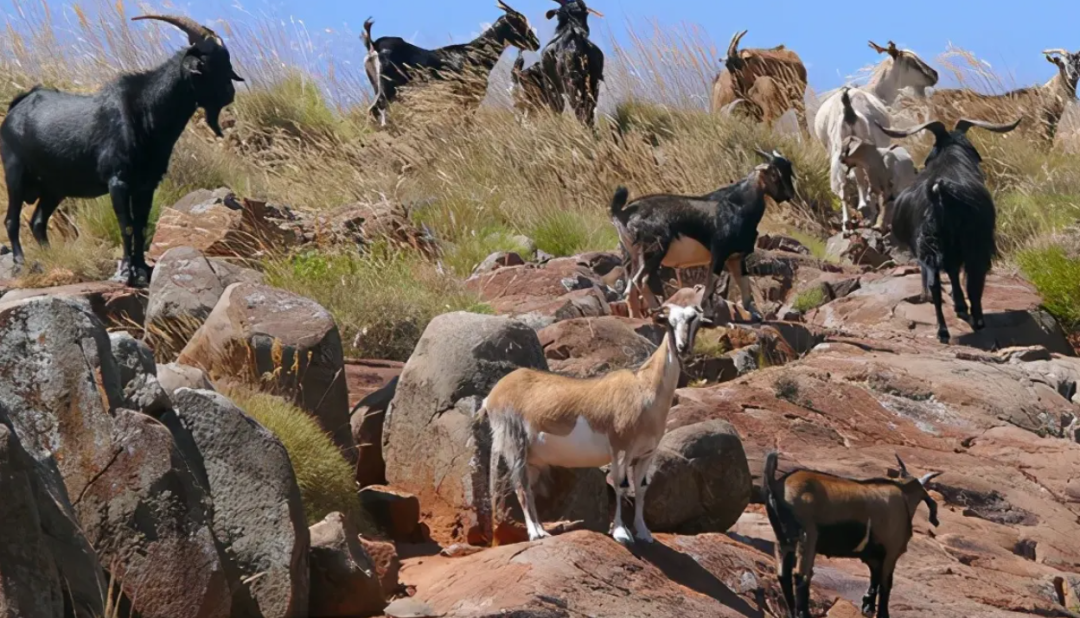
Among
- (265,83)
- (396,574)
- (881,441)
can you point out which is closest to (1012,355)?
(881,441)

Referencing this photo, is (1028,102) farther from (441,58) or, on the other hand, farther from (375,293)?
(375,293)

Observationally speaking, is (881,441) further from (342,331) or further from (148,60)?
(148,60)

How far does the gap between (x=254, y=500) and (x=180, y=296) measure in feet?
14.1

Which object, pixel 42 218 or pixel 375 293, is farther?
pixel 42 218

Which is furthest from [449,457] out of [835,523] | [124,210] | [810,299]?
[810,299]

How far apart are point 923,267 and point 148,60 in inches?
446

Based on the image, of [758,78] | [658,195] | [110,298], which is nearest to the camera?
[110,298]

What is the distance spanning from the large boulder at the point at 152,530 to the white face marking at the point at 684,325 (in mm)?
2277

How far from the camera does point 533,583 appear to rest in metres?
6.48

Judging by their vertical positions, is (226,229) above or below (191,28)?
below

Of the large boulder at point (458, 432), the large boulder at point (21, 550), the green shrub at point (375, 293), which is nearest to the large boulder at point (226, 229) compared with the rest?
the green shrub at point (375, 293)

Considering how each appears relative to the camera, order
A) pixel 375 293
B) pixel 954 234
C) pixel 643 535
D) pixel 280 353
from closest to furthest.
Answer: pixel 643 535, pixel 280 353, pixel 375 293, pixel 954 234

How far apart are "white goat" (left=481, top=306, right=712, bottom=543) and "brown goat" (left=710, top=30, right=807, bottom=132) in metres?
17.3

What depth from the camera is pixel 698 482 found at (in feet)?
26.4
